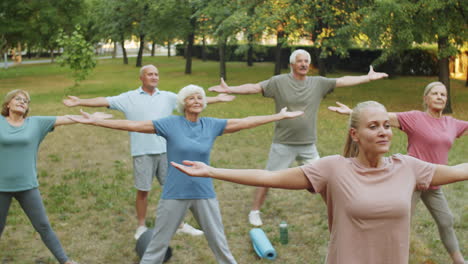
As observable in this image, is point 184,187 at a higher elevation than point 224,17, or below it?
below

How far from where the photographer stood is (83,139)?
14539mm

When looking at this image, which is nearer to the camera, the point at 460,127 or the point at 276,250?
the point at 460,127

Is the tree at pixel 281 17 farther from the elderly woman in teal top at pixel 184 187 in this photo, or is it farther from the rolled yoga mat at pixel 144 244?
the elderly woman in teal top at pixel 184 187

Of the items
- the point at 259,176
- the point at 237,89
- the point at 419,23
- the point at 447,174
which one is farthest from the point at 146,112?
the point at 419,23

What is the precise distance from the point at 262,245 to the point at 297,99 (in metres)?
2.06

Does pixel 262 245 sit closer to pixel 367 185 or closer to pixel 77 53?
pixel 367 185

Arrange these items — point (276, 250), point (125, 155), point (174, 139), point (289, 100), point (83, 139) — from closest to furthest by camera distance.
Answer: point (174, 139) → point (276, 250) → point (289, 100) → point (125, 155) → point (83, 139)

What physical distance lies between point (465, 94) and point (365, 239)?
76.0ft

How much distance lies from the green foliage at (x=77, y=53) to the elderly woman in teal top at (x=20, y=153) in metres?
18.0

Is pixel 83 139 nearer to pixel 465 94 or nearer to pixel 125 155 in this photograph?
pixel 125 155

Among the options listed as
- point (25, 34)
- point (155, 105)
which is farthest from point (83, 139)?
point (25, 34)

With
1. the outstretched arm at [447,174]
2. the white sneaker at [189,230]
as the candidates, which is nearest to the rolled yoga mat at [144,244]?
the white sneaker at [189,230]

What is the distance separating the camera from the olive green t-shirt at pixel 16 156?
5430 millimetres

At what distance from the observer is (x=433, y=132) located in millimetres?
5406
